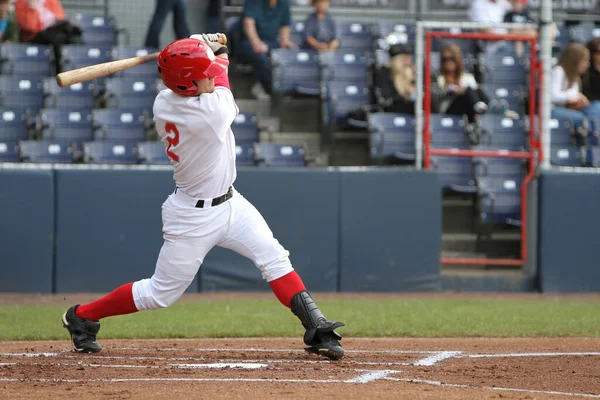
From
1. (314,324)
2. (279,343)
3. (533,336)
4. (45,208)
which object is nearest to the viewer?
(314,324)

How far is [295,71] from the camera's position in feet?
41.7

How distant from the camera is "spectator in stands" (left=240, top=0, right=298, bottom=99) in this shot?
1271cm

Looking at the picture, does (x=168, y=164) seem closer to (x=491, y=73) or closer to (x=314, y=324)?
(x=491, y=73)

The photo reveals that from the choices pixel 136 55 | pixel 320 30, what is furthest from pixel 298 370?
pixel 320 30

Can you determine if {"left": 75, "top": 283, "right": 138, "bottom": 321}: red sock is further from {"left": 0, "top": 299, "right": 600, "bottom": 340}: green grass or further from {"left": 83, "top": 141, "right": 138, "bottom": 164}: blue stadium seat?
{"left": 83, "top": 141, "right": 138, "bottom": 164}: blue stadium seat

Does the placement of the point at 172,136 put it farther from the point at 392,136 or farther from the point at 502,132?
the point at 502,132

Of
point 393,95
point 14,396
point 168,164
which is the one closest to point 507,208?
point 393,95

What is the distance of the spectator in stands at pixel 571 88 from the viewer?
39.4 ft

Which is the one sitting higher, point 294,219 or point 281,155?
point 281,155

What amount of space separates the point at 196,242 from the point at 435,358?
1.64m

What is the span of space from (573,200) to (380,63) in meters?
3.33

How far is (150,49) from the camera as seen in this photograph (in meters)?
12.5

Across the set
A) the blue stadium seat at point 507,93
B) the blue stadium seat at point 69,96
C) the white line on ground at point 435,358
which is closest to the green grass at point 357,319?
the white line on ground at point 435,358

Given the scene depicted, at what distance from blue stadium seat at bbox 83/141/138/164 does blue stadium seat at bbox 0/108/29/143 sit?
3.37 ft
